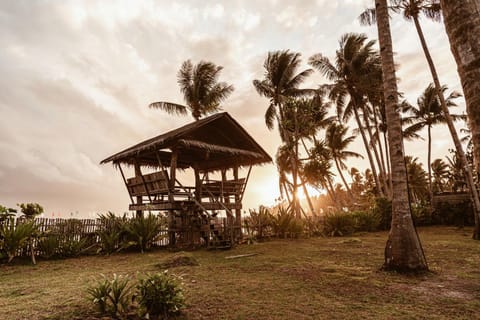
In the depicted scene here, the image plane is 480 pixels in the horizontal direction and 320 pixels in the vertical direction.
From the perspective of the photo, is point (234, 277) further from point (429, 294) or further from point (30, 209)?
point (30, 209)

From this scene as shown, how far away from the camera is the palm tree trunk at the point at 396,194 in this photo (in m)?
6.10

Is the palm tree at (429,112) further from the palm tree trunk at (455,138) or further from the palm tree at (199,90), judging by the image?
the palm tree at (199,90)

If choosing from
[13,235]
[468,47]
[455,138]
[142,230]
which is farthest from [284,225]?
[468,47]

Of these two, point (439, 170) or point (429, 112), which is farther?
point (439, 170)

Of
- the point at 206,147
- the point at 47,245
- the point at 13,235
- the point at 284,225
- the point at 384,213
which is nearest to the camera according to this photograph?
the point at 13,235

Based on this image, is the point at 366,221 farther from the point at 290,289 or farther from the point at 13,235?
the point at 13,235

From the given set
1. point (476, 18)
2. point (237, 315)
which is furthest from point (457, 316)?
point (476, 18)

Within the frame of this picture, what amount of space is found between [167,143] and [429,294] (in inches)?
416

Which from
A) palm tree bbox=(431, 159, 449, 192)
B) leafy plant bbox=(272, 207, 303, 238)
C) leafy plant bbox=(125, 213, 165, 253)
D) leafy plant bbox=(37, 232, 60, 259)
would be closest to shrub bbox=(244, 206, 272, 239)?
leafy plant bbox=(272, 207, 303, 238)

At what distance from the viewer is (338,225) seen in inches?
644

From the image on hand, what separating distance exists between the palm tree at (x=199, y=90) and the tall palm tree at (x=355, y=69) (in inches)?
341

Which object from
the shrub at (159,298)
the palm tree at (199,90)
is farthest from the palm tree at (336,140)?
the shrub at (159,298)

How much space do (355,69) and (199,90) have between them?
42.1ft

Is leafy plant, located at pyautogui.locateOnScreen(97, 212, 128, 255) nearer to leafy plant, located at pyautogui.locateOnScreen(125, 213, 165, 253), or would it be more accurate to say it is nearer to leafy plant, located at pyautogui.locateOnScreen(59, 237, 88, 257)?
leafy plant, located at pyautogui.locateOnScreen(125, 213, 165, 253)
